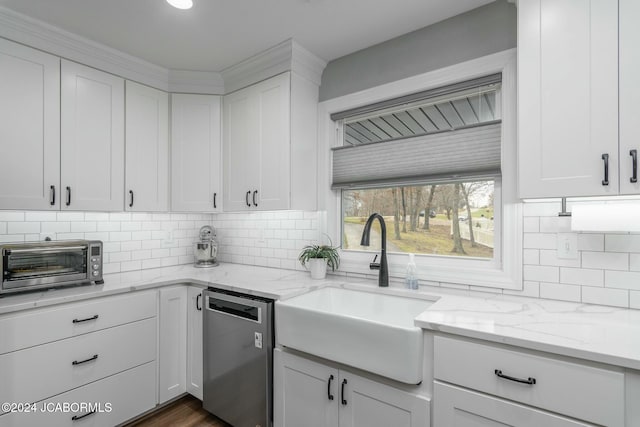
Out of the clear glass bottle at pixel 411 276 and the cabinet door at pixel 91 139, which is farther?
the cabinet door at pixel 91 139

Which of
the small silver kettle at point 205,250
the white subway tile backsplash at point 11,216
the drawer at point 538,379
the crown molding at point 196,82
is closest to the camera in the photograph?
the drawer at point 538,379

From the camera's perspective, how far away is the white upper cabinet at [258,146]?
2.26 meters

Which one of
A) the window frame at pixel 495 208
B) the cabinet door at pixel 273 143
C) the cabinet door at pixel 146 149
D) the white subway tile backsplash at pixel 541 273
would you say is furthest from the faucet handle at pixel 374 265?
the cabinet door at pixel 146 149

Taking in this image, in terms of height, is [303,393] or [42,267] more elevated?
[42,267]

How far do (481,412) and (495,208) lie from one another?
1.07m

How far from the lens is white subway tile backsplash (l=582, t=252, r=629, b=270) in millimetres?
1479

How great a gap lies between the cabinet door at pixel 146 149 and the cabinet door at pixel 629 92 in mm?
2743

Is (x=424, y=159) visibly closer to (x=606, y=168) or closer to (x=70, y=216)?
(x=606, y=168)

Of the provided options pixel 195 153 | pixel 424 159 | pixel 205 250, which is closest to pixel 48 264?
pixel 205 250

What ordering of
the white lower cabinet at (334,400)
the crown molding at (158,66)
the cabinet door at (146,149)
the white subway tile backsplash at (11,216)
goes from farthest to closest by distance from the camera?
the cabinet door at (146,149) → the white subway tile backsplash at (11,216) → the crown molding at (158,66) → the white lower cabinet at (334,400)

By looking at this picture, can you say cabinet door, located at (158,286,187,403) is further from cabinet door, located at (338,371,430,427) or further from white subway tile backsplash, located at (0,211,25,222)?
cabinet door, located at (338,371,430,427)

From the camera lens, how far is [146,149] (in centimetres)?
249

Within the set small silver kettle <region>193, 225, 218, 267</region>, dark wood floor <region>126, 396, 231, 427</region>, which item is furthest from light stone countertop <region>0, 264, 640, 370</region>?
dark wood floor <region>126, 396, 231, 427</region>

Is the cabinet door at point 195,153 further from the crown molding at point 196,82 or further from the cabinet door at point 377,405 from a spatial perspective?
the cabinet door at point 377,405
